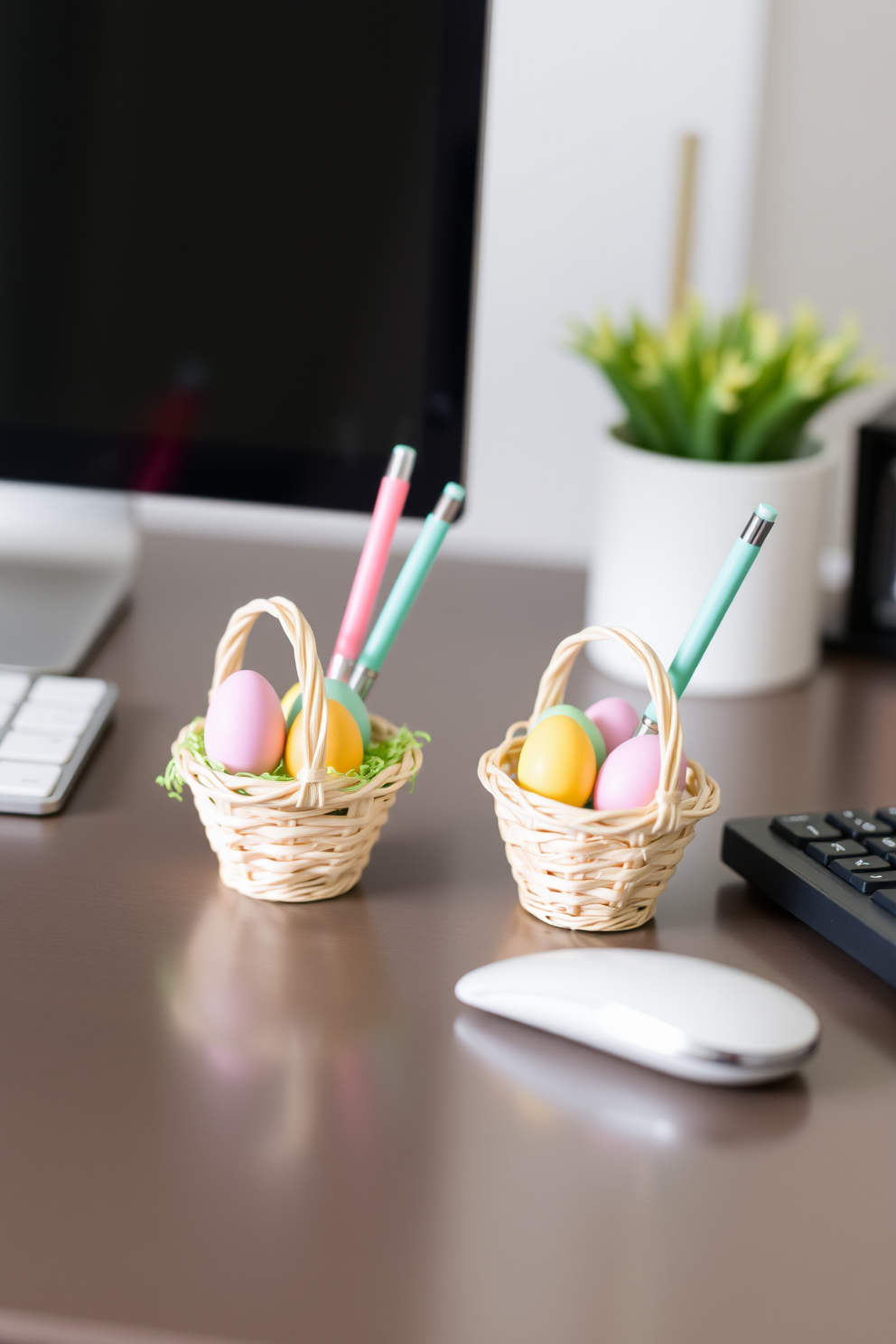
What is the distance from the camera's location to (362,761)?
1.82 ft

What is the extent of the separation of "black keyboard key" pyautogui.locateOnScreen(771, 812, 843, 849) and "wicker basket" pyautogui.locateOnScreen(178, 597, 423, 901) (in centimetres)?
16

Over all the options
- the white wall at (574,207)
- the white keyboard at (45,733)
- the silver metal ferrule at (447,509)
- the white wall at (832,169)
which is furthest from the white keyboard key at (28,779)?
the white wall at (832,169)

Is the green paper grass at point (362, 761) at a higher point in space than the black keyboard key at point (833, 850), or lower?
higher

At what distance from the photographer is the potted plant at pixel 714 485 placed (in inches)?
30.7

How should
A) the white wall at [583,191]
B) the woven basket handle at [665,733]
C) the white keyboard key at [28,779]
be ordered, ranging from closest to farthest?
the woven basket handle at [665,733] < the white keyboard key at [28,779] < the white wall at [583,191]

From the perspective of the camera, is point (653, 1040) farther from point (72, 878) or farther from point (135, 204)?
point (135, 204)

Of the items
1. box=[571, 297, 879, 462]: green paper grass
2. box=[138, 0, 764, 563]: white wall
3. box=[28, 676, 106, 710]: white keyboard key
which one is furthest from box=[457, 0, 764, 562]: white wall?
box=[28, 676, 106, 710]: white keyboard key

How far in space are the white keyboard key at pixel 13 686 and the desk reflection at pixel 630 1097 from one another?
0.32 m

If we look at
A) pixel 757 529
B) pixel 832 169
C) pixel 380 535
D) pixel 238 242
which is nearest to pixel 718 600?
pixel 757 529

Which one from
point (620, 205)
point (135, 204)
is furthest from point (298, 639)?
point (620, 205)

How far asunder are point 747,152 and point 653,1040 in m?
0.91

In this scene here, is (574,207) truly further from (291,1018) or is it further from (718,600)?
(291,1018)

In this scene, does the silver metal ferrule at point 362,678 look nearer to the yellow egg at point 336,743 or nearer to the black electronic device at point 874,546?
the yellow egg at point 336,743

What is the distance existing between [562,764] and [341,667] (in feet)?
0.38
